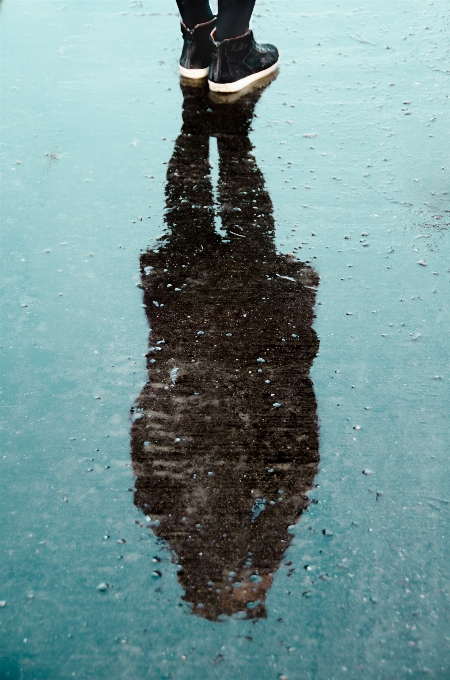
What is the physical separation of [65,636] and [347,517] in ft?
2.57

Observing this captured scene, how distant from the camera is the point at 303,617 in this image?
5.08ft

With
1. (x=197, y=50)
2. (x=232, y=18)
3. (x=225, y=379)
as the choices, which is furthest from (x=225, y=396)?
(x=197, y=50)

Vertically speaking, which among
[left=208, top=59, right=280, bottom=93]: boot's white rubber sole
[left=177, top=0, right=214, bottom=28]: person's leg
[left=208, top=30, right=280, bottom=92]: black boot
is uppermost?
[left=177, top=0, right=214, bottom=28]: person's leg

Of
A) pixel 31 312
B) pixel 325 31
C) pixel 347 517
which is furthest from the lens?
pixel 325 31

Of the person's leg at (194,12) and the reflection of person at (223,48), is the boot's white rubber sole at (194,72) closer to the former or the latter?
the reflection of person at (223,48)

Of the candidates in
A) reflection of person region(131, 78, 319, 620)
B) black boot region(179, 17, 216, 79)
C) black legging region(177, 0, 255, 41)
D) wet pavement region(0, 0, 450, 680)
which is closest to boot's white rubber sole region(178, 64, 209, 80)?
black boot region(179, 17, 216, 79)

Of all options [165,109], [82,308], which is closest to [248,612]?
[82,308]

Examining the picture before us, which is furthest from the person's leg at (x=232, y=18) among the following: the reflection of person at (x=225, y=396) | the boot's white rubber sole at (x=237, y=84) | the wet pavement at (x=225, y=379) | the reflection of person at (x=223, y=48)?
the reflection of person at (x=225, y=396)

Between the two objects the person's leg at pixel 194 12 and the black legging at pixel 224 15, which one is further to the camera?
the person's leg at pixel 194 12

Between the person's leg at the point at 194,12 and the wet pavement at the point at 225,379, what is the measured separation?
0.38 metres

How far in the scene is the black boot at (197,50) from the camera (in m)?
3.90

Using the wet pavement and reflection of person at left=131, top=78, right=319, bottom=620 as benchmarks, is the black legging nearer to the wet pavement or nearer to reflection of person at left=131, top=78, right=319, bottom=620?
the wet pavement

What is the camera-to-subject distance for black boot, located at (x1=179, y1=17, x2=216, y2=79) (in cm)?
390

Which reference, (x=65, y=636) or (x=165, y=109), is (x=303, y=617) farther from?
(x=165, y=109)
